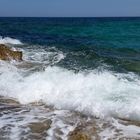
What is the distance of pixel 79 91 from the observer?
8.67 m

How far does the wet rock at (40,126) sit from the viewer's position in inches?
240

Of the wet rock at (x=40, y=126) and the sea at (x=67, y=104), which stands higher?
the sea at (x=67, y=104)

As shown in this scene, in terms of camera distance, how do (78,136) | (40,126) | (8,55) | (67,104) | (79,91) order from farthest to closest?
(8,55), (79,91), (67,104), (40,126), (78,136)

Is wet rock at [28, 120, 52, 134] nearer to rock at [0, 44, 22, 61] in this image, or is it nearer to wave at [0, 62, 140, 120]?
wave at [0, 62, 140, 120]

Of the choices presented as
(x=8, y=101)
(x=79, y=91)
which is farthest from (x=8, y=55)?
(x=8, y=101)

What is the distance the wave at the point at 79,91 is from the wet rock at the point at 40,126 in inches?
38.7

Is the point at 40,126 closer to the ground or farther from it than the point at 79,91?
closer to the ground

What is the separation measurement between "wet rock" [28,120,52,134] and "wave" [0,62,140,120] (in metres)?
0.98

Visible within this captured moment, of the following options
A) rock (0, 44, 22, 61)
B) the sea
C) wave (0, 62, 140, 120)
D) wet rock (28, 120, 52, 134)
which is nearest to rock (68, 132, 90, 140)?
the sea

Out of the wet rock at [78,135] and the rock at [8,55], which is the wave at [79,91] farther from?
the rock at [8,55]

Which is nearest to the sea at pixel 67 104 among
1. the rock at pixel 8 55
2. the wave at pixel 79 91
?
the wave at pixel 79 91

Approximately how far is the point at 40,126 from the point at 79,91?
252 centimetres

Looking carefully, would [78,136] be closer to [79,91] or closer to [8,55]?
[79,91]

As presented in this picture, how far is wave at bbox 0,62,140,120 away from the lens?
24.0 ft
